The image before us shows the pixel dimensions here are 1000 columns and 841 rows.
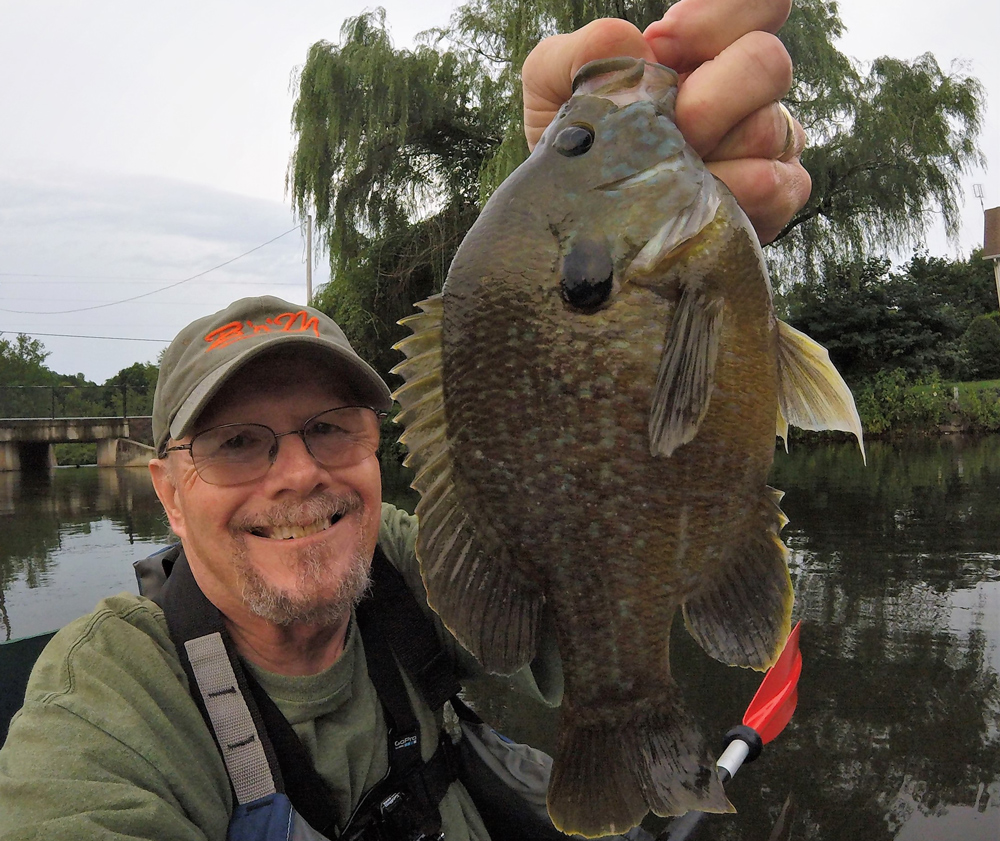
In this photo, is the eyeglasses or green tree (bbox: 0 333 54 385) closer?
the eyeglasses

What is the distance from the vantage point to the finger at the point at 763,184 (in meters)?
1.56

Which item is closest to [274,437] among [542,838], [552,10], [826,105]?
[542,838]

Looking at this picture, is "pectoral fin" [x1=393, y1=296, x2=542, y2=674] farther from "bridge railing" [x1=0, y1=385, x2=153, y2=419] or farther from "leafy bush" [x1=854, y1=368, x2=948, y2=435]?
"bridge railing" [x1=0, y1=385, x2=153, y2=419]

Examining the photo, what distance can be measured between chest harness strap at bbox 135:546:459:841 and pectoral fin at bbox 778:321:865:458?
1.22 m

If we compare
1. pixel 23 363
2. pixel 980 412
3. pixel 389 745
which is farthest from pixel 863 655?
pixel 23 363

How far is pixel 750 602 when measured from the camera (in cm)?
141

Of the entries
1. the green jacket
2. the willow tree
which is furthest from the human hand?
the willow tree

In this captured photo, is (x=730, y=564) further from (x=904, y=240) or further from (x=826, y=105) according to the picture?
(x=904, y=240)

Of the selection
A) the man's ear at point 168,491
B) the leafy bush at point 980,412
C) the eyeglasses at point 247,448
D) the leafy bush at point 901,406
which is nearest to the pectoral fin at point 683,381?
the eyeglasses at point 247,448

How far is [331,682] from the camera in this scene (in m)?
1.98

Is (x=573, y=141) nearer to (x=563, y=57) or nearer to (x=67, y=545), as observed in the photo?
(x=563, y=57)

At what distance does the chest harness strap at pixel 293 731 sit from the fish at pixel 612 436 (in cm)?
68

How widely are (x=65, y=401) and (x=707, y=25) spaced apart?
28.7 m

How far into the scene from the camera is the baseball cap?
199 centimetres
